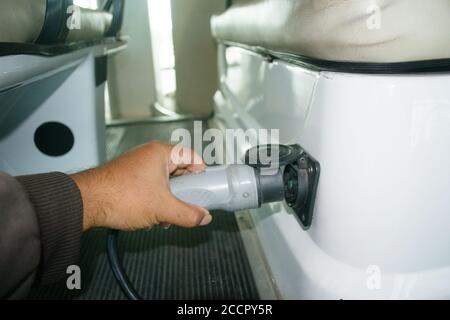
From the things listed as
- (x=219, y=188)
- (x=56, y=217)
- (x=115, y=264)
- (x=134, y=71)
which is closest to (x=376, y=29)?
(x=219, y=188)

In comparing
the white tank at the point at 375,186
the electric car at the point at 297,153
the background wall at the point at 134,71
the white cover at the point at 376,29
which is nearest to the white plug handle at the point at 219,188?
the electric car at the point at 297,153

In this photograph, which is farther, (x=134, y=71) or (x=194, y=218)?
(x=134, y=71)

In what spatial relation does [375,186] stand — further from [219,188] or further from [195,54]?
[195,54]

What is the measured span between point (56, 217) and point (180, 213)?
0.62 ft

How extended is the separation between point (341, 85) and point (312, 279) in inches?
13.3

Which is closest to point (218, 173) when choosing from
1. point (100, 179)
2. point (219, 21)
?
point (100, 179)

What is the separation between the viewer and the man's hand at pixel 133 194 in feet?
1.85

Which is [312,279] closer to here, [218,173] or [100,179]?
[218,173]

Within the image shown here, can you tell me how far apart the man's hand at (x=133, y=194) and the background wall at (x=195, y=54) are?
1.88 meters

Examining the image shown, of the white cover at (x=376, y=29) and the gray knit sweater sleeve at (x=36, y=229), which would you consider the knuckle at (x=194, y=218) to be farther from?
the white cover at (x=376, y=29)

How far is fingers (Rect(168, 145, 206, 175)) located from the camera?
2.02ft

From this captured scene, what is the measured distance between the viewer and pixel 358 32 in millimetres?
429

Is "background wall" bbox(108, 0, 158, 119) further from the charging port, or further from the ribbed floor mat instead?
the charging port

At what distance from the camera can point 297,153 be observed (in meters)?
0.62
